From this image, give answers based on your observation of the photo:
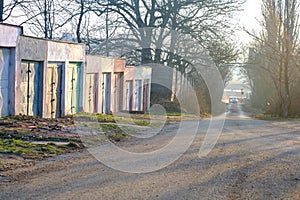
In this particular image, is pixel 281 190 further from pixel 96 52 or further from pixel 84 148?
pixel 96 52

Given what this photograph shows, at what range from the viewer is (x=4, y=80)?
1525 centimetres

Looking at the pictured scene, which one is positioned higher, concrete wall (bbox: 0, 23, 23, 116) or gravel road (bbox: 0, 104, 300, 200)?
concrete wall (bbox: 0, 23, 23, 116)

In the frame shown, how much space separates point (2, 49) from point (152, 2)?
Answer: 27.5 metres

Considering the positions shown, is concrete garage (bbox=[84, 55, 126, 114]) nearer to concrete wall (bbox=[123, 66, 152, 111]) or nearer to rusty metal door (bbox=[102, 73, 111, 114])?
rusty metal door (bbox=[102, 73, 111, 114])

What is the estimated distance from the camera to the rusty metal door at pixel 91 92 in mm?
23006

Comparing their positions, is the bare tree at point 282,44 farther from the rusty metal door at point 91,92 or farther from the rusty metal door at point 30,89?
the rusty metal door at point 30,89

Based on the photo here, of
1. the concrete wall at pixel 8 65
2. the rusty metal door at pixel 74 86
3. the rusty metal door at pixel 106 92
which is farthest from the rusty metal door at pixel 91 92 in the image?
the concrete wall at pixel 8 65

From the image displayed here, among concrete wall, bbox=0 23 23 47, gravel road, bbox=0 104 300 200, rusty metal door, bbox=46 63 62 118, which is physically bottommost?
gravel road, bbox=0 104 300 200

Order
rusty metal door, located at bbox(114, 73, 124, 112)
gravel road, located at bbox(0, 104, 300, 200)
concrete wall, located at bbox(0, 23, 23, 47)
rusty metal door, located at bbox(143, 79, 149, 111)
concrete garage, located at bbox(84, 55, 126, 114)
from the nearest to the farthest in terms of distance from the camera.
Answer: gravel road, located at bbox(0, 104, 300, 200)
concrete wall, located at bbox(0, 23, 23, 47)
concrete garage, located at bbox(84, 55, 126, 114)
rusty metal door, located at bbox(114, 73, 124, 112)
rusty metal door, located at bbox(143, 79, 149, 111)

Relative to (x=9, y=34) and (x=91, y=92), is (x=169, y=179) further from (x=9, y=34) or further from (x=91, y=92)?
(x=91, y=92)

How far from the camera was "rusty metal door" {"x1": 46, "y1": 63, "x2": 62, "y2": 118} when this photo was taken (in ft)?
61.2

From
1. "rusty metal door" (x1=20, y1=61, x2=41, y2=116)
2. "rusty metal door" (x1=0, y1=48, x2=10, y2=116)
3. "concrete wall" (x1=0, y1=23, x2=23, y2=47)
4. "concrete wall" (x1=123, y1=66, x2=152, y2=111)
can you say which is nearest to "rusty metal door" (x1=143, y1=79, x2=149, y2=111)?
"concrete wall" (x1=123, y1=66, x2=152, y2=111)

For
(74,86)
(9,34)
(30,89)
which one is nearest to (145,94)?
(74,86)

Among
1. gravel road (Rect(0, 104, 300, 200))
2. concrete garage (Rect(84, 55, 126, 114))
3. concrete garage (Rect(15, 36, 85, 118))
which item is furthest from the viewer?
concrete garage (Rect(84, 55, 126, 114))
